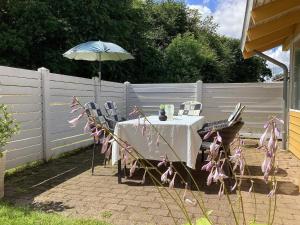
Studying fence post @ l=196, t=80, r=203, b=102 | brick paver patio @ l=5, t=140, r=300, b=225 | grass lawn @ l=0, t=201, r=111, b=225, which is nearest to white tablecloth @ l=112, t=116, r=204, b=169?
brick paver patio @ l=5, t=140, r=300, b=225

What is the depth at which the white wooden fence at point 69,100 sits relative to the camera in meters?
5.52

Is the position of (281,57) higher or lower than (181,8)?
lower

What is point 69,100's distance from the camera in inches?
283

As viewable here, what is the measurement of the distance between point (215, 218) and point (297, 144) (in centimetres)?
396

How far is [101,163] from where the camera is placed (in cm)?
627

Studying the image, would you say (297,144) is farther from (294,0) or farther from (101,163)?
(101,163)

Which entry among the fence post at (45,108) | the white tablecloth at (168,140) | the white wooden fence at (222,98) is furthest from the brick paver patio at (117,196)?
the white wooden fence at (222,98)

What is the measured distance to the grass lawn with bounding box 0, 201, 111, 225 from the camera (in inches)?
128

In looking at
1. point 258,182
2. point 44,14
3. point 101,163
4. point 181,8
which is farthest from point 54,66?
point 181,8

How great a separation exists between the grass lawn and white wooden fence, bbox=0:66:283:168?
1866 mm

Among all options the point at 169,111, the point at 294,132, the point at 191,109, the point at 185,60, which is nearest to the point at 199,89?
the point at 191,109

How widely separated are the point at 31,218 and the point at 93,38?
10926 millimetres

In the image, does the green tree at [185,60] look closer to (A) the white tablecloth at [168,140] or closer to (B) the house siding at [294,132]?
(B) the house siding at [294,132]

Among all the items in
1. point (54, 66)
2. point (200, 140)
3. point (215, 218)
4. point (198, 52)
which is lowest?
point (215, 218)
